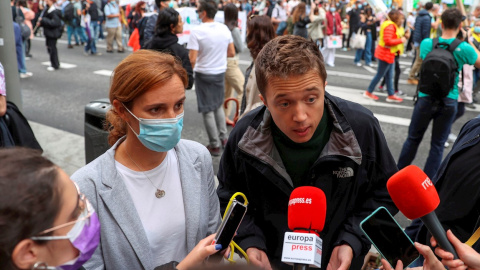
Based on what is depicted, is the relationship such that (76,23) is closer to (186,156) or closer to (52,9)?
(52,9)

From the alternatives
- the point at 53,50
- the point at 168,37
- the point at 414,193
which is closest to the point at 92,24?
the point at 53,50

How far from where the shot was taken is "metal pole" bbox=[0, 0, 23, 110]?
188 inches

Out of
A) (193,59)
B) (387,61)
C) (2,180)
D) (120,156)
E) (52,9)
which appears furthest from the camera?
(52,9)

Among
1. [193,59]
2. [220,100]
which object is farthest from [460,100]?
[193,59]

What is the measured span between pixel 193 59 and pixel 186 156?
4.16m

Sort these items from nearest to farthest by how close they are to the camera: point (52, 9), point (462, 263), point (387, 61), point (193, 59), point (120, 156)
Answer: point (462, 263), point (120, 156), point (193, 59), point (387, 61), point (52, 9)

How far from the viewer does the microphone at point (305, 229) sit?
1662mm

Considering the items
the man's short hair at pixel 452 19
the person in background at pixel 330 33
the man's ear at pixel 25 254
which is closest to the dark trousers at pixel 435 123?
the man's short hair at pixel 452 19

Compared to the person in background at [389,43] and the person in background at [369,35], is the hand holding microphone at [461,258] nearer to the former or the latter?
the person in background at [389,43]

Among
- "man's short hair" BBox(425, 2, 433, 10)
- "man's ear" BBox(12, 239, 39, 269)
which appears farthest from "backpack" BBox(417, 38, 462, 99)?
"man's short hair" BBox(425, 2, 433, 10)

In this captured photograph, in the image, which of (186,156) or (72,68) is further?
(72,68)

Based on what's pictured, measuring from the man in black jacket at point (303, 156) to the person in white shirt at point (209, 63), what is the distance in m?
3.88

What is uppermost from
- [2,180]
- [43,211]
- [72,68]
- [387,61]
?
[2,180]

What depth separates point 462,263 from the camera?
1.71 m
